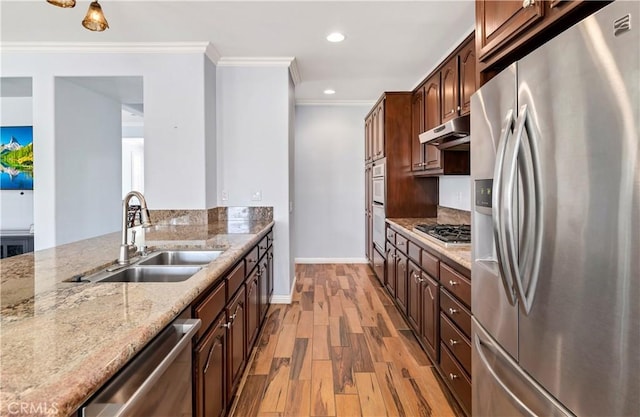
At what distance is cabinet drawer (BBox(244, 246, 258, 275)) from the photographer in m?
2.42

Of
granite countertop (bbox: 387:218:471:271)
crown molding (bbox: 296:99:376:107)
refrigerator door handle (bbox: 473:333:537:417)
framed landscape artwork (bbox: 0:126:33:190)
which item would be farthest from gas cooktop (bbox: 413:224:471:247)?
framed landscape artwork (bbox: 0:126:33:190)

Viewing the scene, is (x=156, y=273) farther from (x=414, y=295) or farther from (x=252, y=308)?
(x=414, y=295)

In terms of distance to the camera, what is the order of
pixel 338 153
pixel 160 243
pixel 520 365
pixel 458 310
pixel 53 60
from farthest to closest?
pixel 338 153 → pixel 53 60 → pixel 160 243 → pixel 458 310 → pixel 520 365

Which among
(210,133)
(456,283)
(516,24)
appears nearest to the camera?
(516,24)

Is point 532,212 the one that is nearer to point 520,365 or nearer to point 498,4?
point 520,365

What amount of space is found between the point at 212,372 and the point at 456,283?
4.43 feet

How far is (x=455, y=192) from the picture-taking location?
3.69 meters

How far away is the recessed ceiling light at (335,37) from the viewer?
313cm

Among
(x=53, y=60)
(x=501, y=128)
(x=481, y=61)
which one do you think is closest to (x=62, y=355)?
(x=501, y=128)

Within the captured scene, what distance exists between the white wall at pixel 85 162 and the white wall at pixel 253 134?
1449mm

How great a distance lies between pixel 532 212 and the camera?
1.05 m

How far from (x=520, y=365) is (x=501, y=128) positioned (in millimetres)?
824

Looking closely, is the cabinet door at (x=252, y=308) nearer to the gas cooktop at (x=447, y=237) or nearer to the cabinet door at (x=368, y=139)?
the gas cooktop at (x=447, y=237)

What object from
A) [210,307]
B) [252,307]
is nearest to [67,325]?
[210,307]
